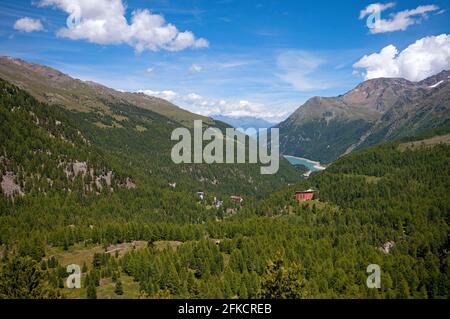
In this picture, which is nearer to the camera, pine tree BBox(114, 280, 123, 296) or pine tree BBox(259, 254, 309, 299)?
pine tree BBox(259, 254, 309, 299)

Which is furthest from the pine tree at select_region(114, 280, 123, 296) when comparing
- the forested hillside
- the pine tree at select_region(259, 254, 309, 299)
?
the pine tree at select_region(259, 254, 309, 299)

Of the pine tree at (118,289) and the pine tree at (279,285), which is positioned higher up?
the pine tree at (279,285)

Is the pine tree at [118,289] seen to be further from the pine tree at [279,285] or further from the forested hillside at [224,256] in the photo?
the pine tree at [279,285]

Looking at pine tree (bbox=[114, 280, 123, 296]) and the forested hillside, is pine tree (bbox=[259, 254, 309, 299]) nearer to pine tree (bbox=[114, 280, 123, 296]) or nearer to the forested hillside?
the forested hillside

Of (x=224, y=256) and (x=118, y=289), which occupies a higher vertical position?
(x=224, y=256)

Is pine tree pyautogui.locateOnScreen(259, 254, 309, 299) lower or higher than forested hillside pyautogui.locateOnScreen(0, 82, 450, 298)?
higher

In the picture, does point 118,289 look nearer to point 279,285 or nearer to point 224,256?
point 224,256

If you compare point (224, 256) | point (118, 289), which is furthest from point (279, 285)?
point (224, 256)

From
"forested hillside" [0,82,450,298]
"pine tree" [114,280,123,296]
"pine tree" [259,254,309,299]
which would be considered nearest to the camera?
"pine tree" [259,254,309,299]

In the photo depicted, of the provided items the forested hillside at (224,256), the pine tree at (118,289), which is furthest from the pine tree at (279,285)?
the pine tree at (118,289)
